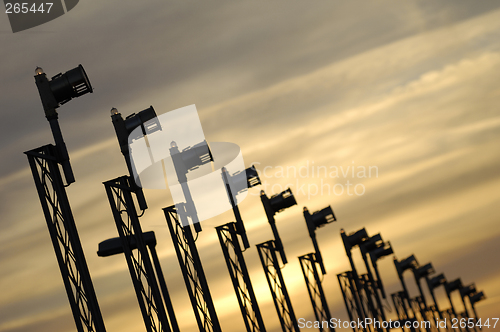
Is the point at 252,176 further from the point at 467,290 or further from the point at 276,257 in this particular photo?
the point at 467,290

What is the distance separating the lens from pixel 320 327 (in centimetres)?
2998

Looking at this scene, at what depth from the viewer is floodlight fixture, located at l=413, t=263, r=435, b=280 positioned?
57781mm

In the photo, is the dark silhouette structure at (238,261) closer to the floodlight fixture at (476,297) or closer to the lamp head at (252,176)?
the lamp head at (252,176)

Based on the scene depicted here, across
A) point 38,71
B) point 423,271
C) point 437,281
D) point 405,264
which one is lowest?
point 437,281

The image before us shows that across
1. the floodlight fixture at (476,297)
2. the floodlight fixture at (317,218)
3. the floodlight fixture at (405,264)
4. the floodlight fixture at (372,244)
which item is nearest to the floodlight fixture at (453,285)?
the floodlight fixture at (476,297)

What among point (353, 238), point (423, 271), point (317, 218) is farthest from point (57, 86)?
point (423, 271)

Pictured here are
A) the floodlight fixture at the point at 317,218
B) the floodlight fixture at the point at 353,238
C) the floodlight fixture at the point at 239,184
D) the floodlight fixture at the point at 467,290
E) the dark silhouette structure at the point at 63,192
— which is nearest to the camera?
the dark silhouette structure at the point at 63,192

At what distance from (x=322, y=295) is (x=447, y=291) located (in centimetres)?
4546

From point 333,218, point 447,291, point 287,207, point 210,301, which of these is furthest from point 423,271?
point 210,301

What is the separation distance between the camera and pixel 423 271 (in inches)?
2320

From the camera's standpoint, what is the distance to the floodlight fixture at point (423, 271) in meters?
57.8

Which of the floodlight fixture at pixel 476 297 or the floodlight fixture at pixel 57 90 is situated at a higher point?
the floodlight fixture at pixel 57 90

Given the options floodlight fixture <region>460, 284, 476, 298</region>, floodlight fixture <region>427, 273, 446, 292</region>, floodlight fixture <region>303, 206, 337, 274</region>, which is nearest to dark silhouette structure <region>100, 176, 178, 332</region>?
floodlight fixture <region>303, 206, 337, 274</region>

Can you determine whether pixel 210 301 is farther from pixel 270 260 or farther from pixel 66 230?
pixel 270 260
